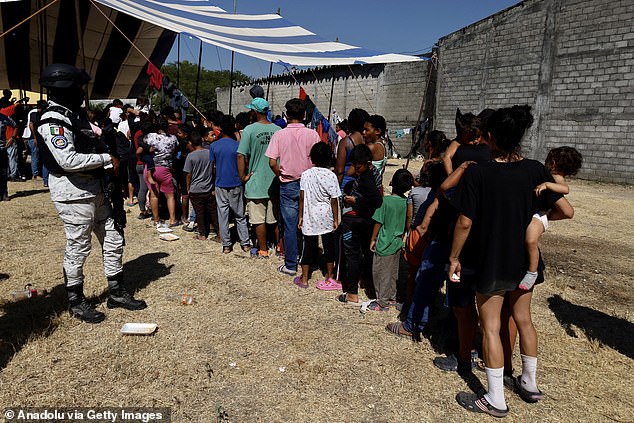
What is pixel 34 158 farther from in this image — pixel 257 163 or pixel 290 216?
pixel 290 216

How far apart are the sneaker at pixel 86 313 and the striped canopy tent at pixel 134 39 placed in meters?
4.63

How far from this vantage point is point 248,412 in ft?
8.10

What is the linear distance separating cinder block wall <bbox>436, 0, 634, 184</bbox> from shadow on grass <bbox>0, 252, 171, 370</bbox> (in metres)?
13.2

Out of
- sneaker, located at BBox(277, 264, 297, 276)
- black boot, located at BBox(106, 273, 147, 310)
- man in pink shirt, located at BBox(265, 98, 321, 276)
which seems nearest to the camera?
black boot, located at BBox(106, 273, 147, 310)

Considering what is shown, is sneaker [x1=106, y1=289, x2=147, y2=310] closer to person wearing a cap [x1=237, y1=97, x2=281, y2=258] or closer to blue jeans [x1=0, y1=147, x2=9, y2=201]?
person wearing a cap [x1=237, y1=97, x2=281, y2=258]

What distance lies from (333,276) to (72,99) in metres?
2.99

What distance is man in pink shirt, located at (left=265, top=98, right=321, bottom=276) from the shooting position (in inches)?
177

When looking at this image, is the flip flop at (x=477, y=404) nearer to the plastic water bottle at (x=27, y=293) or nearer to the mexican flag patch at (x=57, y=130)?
the mexican flag patch at (x=57, y=130)

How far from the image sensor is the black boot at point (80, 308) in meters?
3.40

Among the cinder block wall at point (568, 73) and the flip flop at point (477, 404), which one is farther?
the cinder block wall at point (568, 73)

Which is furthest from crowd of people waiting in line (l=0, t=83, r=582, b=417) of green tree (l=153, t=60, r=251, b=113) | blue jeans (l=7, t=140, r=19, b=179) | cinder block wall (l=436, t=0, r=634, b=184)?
green tree (l=153, t=60, r=251, b=113)

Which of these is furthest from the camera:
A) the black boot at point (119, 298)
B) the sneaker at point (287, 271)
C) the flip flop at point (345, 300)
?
the sneaker at point (287, 271)

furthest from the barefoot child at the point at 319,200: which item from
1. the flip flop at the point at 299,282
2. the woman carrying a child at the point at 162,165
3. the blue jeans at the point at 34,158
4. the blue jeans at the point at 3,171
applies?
the blue jeans at the point at 34,158

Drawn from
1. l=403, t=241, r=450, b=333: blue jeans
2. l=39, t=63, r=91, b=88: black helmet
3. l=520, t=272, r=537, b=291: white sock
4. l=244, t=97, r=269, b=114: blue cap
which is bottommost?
l=403, t=241, r=450, b=333: blue jeans
